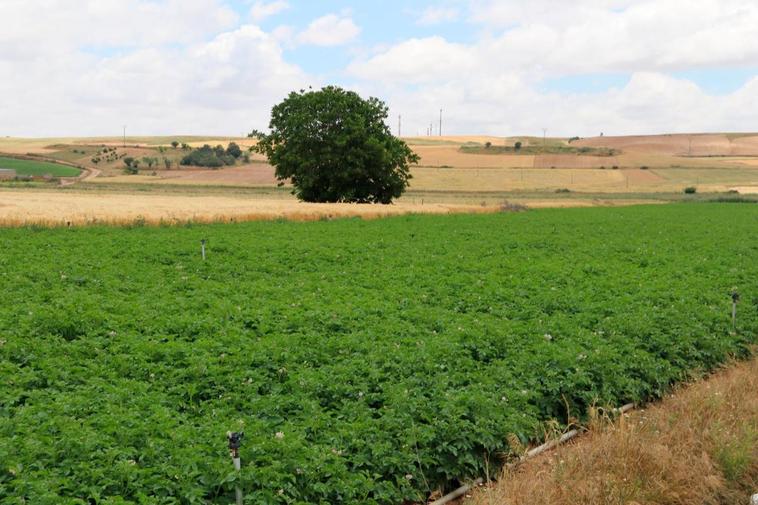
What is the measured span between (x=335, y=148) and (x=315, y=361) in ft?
155

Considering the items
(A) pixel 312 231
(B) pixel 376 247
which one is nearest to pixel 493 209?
(A) pixel 312 231

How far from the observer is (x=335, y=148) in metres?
56.2

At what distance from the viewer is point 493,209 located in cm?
5641

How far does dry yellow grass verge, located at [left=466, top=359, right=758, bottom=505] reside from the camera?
7113 millimetres

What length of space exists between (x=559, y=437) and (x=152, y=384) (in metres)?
5.11

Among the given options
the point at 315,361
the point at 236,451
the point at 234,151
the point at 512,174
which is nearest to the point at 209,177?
the point at 234,151

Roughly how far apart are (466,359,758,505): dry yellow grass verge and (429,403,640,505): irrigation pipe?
0.13 meters

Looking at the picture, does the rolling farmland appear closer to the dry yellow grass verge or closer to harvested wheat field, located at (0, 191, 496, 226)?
the dry yellow grass verge

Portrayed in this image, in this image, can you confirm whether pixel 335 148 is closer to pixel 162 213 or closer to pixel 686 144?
pixel 162 213

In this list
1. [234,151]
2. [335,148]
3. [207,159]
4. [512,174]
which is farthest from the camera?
[234,151]

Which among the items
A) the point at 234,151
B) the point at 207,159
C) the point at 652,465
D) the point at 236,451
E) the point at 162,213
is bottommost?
the point at 652,465

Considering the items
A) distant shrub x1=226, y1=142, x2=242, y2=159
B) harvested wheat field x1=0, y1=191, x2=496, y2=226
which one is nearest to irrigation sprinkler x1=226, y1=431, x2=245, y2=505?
harvested wheat field x1=0, y1=191, x2=496, y2=226

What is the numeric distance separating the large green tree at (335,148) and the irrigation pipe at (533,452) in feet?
153

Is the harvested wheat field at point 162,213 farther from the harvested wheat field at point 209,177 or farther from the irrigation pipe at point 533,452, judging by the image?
the harvested wheat field at point 209,177
